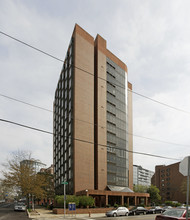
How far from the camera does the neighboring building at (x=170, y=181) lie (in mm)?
109000

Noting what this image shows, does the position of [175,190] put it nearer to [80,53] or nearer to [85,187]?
[85,187]

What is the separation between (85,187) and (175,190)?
71851mm

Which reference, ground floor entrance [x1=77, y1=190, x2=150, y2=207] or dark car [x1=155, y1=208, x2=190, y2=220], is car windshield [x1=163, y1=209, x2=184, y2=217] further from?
ground floor entrance [x1=77, y1=190, x2=150, y2=207]

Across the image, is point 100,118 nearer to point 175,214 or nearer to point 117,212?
point 117,212

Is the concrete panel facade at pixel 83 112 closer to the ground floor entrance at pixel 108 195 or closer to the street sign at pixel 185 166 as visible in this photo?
the ground floor entrance at pixel 108 195

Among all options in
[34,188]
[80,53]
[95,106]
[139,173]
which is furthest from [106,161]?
[139,173]

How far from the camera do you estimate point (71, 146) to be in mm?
56344

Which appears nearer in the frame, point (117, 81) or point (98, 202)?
point (98, 202)

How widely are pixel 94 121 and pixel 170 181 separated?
Result: 73.6m

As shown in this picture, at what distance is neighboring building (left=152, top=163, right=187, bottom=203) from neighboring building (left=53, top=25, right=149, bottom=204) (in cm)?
4936

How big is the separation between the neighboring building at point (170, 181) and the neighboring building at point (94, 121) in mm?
49360

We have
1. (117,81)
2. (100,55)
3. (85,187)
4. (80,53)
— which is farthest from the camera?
(117,81)

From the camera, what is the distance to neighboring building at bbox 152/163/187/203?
109000mm

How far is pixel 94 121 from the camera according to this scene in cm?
5909
